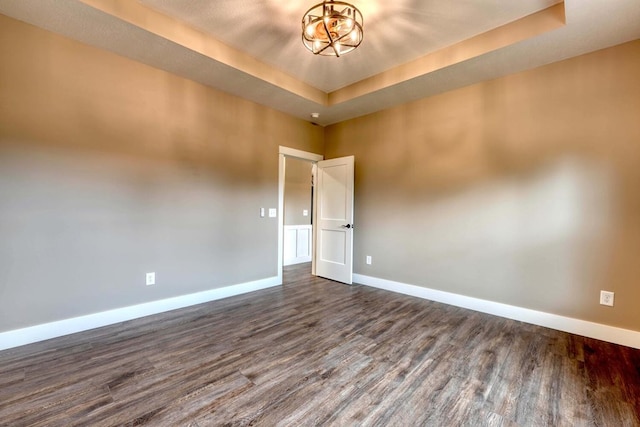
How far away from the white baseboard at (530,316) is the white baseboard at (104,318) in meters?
2.41

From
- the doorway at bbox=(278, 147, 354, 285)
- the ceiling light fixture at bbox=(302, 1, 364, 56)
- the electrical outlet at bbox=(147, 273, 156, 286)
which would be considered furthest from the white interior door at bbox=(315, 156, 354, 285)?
the electrical outlet at bbox=(147, 273, 156, 286)

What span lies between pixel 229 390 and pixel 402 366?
4.16ft

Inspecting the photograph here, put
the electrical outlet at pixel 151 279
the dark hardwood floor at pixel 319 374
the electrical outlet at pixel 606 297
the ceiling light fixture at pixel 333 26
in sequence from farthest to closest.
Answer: the electrical outlet at pixel 151 279 → the electrical outlet at pixel 606 297 → the ceiling light fixture at pixel 333 26 → the dark hardwood floor at pixel 319 374

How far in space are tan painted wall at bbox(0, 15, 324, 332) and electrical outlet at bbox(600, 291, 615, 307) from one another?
Result: 3.91m

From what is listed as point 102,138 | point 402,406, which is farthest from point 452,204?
point 102,138

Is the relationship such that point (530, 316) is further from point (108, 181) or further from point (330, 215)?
point (108, 181)

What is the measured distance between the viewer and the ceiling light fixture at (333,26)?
6.57 feet

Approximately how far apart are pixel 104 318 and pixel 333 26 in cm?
342

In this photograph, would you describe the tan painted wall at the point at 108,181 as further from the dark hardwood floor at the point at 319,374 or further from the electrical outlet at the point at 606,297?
the electrical outlet at the point at 606,297

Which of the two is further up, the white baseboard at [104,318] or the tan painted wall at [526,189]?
the tan painted wall at [526,189]

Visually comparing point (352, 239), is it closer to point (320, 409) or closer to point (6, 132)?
point (320, 409)

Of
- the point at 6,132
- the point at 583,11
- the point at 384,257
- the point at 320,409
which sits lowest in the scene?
the point at 320,409

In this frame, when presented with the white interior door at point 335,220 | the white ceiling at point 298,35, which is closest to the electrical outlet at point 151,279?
the white ceiling at point 298,35

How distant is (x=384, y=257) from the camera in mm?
4125
